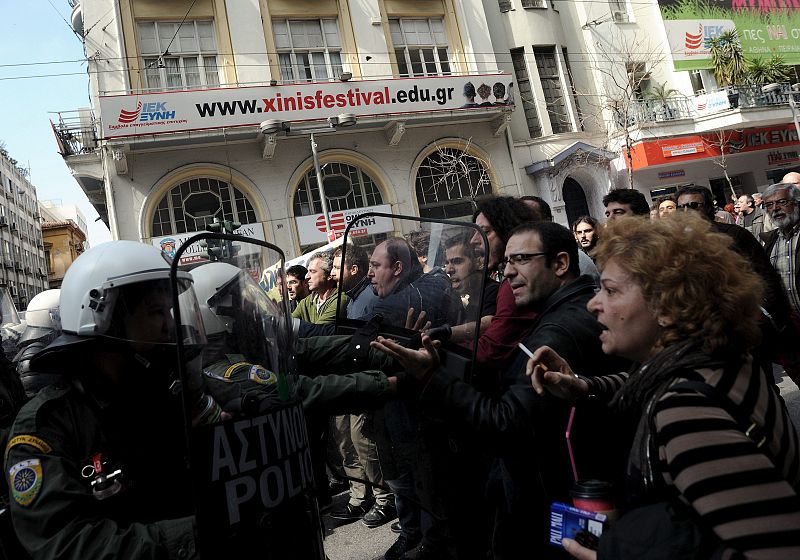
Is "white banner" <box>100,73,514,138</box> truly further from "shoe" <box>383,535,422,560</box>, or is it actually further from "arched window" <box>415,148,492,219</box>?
"shoe" <box>383,535,422,560</box>

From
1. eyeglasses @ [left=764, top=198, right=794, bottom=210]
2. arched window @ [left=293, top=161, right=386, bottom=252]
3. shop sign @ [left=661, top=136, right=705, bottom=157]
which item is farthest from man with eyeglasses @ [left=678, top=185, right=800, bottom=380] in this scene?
shop sign @ [left=661, top=136, right=705, bottom=157]

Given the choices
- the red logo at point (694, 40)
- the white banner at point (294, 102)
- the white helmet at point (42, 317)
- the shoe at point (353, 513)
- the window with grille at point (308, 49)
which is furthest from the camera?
the red logo at point (694, 40)

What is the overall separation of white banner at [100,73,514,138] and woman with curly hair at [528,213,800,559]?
14344 millimetres

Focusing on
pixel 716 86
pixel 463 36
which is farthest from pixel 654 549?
pixel 716 86

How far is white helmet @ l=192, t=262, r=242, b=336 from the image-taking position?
4.99ft

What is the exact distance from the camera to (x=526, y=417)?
178cm

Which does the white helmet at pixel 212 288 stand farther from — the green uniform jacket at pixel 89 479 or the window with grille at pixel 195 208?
the window with grille at pixel 195 208

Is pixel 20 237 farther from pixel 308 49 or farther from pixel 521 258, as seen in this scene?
pixel 521 258

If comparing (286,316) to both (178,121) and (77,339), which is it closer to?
(77,339)

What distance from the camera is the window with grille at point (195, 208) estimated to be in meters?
15.1

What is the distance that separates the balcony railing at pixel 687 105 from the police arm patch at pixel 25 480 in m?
19.8

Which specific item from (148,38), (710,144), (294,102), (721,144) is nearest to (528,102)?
(710,144)

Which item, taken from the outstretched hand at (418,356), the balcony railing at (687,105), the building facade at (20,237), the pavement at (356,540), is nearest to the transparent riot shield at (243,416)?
the outstretched hand at (418,356)

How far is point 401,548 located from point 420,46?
17355 mm
